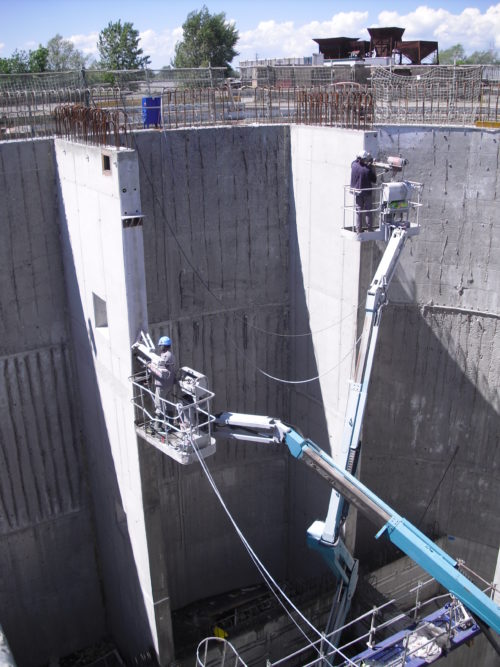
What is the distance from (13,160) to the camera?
1106 cm

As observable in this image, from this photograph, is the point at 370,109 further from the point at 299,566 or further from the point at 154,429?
the point at 299,566

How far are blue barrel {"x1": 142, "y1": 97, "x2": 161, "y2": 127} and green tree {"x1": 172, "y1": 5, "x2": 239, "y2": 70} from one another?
41402mm

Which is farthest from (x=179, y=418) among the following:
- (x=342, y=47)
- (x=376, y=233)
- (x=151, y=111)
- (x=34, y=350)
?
(x=342, y=47)

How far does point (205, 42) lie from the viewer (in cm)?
5125

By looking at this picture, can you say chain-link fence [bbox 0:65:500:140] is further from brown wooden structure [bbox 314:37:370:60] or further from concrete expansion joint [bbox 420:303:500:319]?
brown wooden structure [bbox 314:37:370:60]

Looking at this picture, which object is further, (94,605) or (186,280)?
(94,605)

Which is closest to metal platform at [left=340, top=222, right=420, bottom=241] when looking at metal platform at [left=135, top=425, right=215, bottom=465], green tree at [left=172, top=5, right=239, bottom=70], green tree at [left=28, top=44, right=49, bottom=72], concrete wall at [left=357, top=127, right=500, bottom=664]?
concrete wall at [left=357, top=127, right=500, bottom=664]

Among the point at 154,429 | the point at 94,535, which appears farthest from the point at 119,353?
the point at 94,535

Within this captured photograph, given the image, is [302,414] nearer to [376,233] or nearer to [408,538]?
[376,233]

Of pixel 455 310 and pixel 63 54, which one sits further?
pixel 63 54

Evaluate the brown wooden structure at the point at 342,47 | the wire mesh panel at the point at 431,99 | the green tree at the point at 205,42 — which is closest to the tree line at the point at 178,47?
the green tree at the point at 205,42

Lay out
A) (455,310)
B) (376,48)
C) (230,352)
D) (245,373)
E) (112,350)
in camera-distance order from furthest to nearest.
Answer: (376,48), (245,373), (230,352), (455,310), (112,350)

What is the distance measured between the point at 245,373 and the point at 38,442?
14.5ft

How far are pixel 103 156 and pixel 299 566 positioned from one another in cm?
1061
